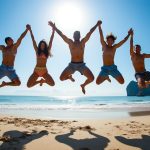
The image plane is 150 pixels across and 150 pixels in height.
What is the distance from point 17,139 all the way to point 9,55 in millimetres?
3834

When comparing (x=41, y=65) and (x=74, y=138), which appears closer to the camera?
(x=74, y=138)

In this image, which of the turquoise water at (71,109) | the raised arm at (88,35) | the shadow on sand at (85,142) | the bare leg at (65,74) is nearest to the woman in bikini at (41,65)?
the bare leg at (65,74)

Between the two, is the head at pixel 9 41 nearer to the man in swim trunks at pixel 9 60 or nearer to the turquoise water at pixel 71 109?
the man in swim trunks at pixel 9 60

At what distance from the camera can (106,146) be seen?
7621mm

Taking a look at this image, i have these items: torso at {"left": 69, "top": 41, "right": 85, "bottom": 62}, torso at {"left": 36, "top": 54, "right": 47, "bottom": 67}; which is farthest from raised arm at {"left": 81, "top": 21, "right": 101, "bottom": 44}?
torso at {"left": 36, "top": 54, "right": 47, "bottom": 67}

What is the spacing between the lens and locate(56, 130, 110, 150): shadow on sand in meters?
7.56

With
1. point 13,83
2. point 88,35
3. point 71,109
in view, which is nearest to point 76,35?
point 88,35

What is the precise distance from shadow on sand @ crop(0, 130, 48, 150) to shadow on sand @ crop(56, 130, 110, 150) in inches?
31.1

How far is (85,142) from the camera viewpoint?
317 inches

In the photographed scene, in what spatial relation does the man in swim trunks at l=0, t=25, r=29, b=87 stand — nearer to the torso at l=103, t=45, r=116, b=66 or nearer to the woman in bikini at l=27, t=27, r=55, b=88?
the woman in bikini at l=27, t=27, r=55, b=88

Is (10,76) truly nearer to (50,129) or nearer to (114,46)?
(50,129)

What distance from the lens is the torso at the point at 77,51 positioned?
1060 cm

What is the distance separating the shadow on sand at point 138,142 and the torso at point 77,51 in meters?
3.58

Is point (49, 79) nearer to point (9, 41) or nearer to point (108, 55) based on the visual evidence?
point (9, 41)
